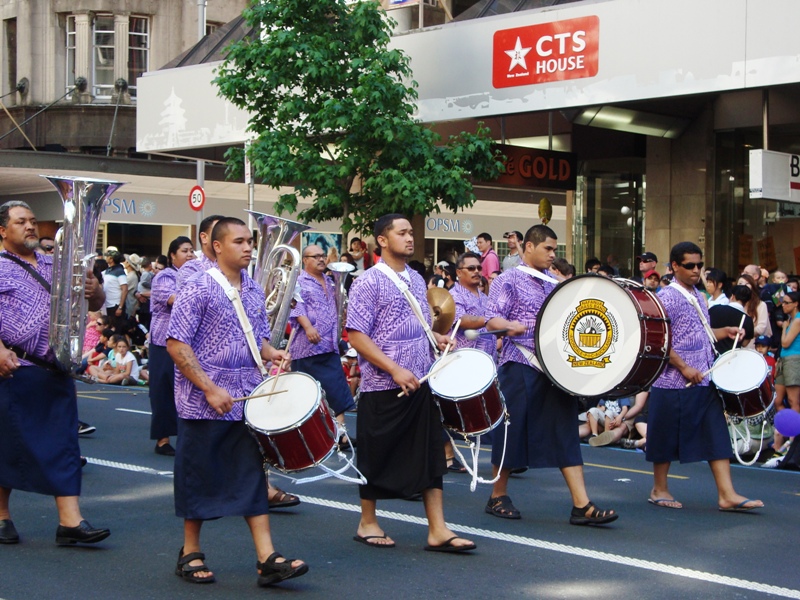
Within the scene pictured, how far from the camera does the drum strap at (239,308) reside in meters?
6.20

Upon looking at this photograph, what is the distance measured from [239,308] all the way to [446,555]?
191 cm

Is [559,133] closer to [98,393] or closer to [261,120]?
[261,120]

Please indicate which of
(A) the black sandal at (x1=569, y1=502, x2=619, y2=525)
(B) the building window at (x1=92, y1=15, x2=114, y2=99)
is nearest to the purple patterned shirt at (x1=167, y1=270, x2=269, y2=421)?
(A) the black sandal at (x1=569, y1=502, x2=619, y2=525)

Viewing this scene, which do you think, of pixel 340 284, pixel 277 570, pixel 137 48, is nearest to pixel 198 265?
pixel 277 570

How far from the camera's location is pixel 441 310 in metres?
8.69

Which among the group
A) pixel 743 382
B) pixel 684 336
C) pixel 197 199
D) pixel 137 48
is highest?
pixel 137 48

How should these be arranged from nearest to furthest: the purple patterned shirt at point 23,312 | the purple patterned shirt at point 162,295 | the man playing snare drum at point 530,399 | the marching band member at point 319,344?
the purple patterned shirt at point 23,312 → the man playing snare drum at point 530,399 → the purple patterned shirt at point 162,295 → the marching band member at point 319,344

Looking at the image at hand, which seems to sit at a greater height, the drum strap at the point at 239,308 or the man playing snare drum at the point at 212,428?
the drum strap at the point at 239,308

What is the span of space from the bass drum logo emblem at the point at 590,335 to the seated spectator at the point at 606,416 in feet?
17.1

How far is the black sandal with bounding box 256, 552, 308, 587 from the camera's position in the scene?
589cm

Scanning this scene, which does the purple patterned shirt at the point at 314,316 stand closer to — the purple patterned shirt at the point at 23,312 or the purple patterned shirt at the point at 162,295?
the purple patterned shirt at the point at 162,295

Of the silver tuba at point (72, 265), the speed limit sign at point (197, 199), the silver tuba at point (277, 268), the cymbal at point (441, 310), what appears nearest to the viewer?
the silver tuba at point (72, 265)

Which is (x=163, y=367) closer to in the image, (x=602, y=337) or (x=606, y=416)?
(x=602, y=337)

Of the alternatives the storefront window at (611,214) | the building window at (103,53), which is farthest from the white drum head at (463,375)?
the building window at (103,53)
